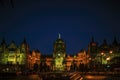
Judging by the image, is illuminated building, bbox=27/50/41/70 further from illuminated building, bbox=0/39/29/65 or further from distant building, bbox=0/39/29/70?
illuminated building, bbox=0/39/29/65

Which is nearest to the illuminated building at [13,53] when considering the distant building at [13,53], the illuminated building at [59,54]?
the distant building at [13,53]

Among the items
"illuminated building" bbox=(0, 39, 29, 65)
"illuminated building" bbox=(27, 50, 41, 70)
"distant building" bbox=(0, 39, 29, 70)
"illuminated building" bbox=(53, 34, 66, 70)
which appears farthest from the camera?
"illuminated building" bbox=(53, 34, 66, 70)

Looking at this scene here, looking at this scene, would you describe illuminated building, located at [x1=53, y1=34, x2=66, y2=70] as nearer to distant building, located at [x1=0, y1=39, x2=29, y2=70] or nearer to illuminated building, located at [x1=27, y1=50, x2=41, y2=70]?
illuminated building, located at [x1=27, y1=50, x2=41, y2=70]

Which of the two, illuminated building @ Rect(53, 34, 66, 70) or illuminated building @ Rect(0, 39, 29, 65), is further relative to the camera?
illuminated building @ Rect(53, 34, 66, 70)

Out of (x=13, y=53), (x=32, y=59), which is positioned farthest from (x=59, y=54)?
(x=13, y=53)

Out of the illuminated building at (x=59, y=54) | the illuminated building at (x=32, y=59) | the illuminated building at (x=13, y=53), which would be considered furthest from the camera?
the illuminated building at (x=59, y=54)

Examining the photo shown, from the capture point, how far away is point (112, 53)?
128 m

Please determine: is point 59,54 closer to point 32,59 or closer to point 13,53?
point 32,59

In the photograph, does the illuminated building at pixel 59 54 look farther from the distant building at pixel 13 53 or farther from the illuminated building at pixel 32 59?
the distant building at pixel 13 53

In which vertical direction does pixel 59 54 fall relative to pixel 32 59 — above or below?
above

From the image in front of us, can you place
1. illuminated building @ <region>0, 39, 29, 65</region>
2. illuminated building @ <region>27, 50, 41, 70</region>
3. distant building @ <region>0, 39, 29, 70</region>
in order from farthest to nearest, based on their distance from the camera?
illuminated building @ <region>27, 50, 41, 70</region>
illuminated building @ <region>0, 39, 29, 65</region>
distant building @ <region>0, 39, 29, 70</region>

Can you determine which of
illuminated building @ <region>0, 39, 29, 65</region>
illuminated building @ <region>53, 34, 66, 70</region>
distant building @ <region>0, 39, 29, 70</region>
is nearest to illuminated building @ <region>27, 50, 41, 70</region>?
distant building @ <region>0, 39, 29, 70</region>

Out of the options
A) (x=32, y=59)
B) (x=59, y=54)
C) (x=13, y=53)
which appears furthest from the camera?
(x=59, y=54)

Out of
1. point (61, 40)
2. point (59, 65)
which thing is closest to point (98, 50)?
point (59, 65)
